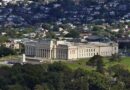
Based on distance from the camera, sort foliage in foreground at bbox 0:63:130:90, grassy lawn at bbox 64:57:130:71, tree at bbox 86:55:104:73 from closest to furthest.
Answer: foliage in foreground at bbox 0:63:130:90
tree at bbox 86:55:104:73
grassy lawn at bbox 64:57:130:71

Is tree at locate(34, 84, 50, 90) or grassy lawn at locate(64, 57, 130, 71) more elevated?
tree at locate(34, 84, 50, 90)

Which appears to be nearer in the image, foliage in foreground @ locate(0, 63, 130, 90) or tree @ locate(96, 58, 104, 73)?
foliage in foreground @ locate(0, 63, 130, 90)

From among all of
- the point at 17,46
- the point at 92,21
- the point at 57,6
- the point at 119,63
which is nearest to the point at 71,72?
the point at 119,63

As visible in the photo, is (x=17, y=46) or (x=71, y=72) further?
(x=17, y=46)

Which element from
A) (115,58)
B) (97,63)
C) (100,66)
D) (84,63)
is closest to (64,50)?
(115,58)

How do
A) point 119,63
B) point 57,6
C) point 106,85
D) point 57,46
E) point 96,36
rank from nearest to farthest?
1. point 106,85
2. point 119,63
3. point 57,46
4. point 96,36
5. point 57,6

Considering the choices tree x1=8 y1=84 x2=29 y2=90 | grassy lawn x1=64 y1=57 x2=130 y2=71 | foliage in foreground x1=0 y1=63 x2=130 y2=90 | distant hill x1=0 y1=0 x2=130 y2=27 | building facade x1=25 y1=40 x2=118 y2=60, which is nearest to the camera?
tree x1=8 y1=84 x2=29 y2=90

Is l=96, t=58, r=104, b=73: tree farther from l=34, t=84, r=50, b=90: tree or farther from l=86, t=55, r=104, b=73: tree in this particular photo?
l=34, t=84, r=50, b=90: tree

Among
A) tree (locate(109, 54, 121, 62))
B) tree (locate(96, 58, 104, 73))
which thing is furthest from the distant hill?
tree (locate(96, 58, 104, 73))

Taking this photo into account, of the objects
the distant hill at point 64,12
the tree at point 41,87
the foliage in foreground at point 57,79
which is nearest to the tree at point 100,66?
the foliage in foreground at point 57,79

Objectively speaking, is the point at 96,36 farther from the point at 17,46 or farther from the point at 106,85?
the point at 106,85
